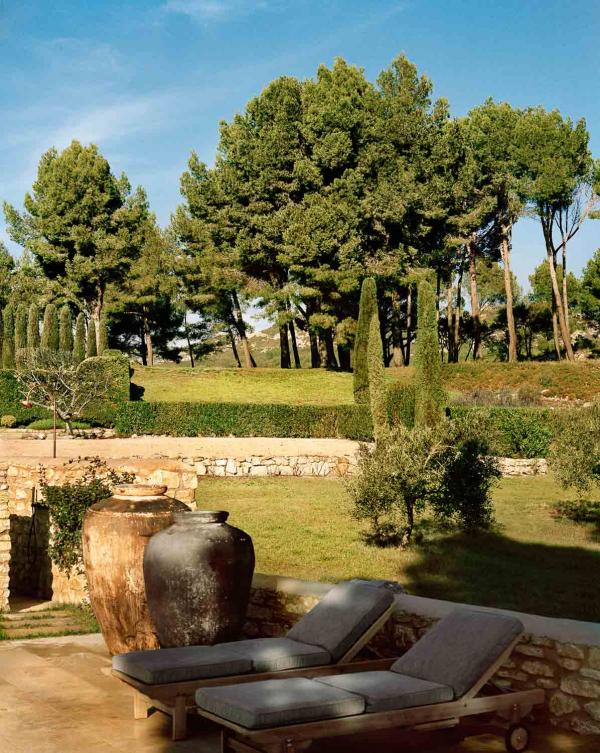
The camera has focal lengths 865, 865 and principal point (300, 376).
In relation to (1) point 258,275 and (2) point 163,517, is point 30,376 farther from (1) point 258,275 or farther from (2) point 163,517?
(2) point 163,517

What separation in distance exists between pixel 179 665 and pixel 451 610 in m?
1.82

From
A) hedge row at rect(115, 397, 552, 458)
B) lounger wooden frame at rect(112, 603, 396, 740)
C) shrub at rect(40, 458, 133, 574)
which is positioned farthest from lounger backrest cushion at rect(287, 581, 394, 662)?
hedge row at rect(115, 397, 552, 458)

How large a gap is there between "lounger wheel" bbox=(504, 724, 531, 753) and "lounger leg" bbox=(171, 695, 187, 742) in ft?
6.09

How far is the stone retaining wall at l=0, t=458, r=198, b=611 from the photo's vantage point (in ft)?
29.8

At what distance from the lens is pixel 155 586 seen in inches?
245

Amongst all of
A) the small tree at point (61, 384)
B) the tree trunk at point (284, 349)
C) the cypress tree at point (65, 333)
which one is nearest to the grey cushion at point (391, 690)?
the small tree at point (61, 384)

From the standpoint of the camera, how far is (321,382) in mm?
38125

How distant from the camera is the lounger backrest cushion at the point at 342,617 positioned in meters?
5.64

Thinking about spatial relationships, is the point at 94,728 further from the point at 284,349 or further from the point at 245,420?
the point at 284,349

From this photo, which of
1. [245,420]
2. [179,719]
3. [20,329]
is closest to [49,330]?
[20,329]

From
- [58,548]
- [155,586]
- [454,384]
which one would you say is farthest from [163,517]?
[454,384]

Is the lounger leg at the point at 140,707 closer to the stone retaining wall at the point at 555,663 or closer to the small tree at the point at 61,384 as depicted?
the stone retaining wall at the point at 555,663

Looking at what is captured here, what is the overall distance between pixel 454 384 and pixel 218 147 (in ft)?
61.4

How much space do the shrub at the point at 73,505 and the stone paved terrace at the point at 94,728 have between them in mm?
2988
